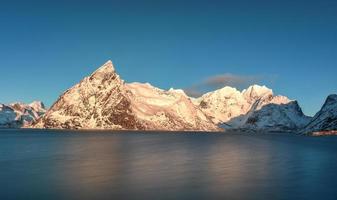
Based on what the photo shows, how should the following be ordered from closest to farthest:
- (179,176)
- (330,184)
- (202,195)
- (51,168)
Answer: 1. (202,195)
2. (330,184)
3. (179,176)
4. (51,168)

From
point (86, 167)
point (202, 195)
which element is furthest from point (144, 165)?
point (202, 195)

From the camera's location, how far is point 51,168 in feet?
263

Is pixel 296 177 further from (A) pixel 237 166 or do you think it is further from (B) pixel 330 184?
(A) pixel 237 166

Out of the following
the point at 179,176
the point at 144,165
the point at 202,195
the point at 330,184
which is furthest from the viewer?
the point at 144,165

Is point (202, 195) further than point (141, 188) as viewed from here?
No

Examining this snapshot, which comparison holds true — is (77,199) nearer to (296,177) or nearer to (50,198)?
(50,198)

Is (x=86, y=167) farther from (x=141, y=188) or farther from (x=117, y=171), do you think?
(x=141, y=188)

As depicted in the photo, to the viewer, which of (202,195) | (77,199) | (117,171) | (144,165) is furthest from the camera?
(144,165)

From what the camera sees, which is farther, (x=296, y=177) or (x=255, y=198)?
(x=296, y=177)

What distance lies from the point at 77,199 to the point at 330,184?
3734 cm

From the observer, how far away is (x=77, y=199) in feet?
159

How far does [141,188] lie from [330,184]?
1107 inches

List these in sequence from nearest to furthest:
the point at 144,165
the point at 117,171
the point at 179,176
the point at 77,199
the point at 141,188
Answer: the point at 77,199, the point at 141,188, the point at 179,176, the point at 117,171, the point at 144,165

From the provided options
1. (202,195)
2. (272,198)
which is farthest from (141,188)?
(272,198)
